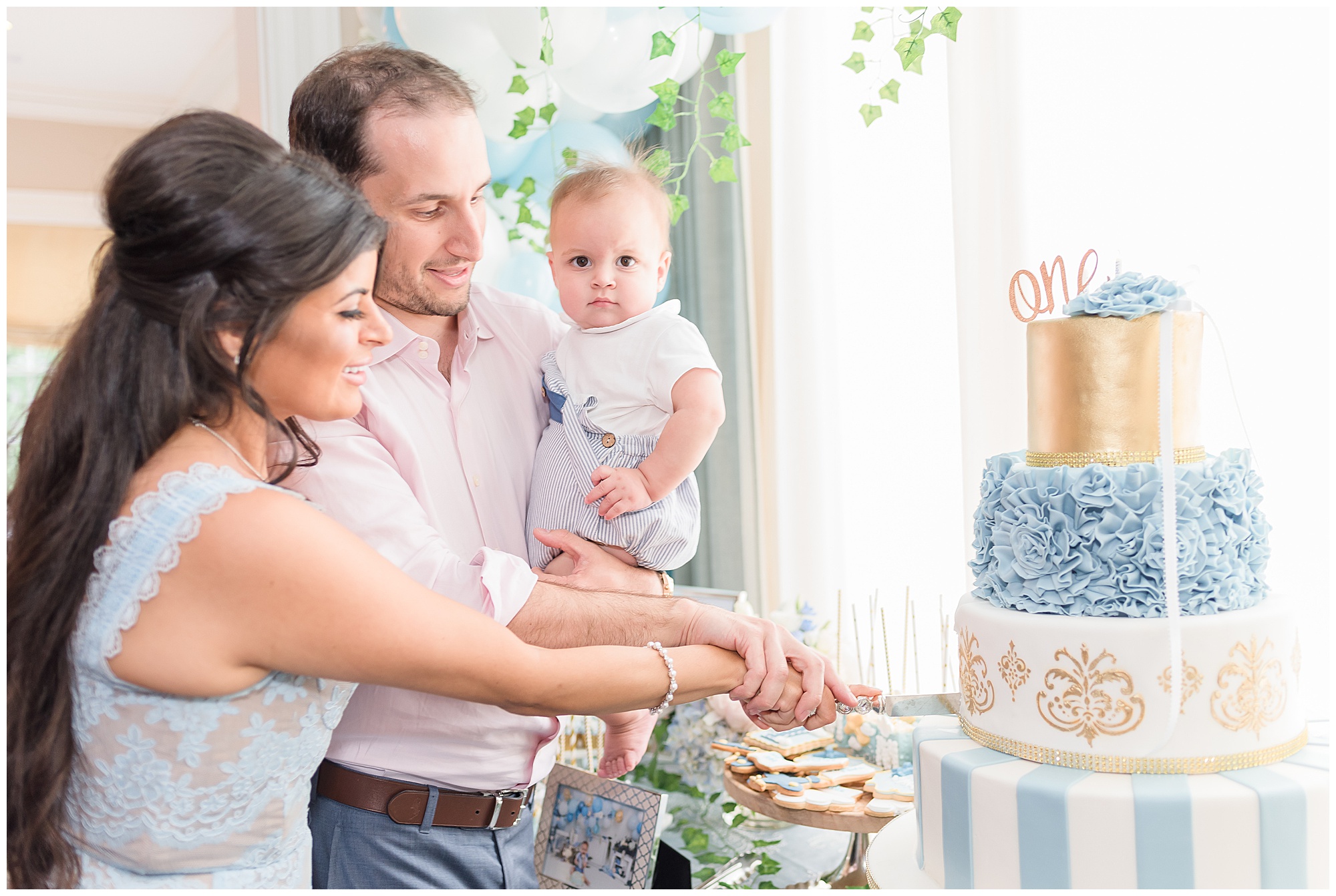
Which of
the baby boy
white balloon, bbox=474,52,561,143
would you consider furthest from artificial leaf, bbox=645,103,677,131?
the baby boy

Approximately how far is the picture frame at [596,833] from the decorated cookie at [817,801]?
0.45 meters

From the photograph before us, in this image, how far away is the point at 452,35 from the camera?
10.2ft

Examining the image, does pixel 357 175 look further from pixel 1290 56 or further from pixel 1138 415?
pixel 1290 56

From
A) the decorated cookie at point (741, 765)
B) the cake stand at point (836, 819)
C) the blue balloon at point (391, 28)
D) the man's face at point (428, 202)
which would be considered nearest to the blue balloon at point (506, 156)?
the blue balloon at point (391, 28)

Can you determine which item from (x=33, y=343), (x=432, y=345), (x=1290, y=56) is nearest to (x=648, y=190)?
(x=432, y=345)

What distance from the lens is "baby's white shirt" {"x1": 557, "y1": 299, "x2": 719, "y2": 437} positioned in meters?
1.97

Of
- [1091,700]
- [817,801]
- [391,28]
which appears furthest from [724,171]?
[1091,700]

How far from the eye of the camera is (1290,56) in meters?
2.35

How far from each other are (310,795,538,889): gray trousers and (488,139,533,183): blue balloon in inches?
97.8

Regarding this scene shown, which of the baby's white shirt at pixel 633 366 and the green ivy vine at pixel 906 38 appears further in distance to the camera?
the green ivy vine at pixel 906 38

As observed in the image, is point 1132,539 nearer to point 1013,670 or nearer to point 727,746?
point 1013,670

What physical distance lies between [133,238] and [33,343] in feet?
33.0

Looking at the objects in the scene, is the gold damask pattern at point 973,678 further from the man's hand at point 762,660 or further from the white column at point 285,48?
the white column at point 285,48

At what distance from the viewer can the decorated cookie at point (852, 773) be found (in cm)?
257
